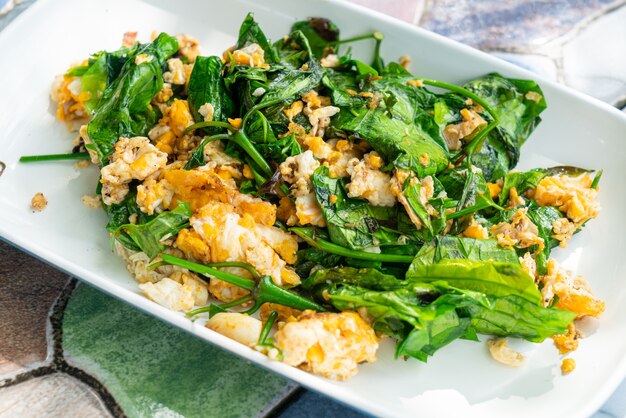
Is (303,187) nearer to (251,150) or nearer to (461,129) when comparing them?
(251,150)

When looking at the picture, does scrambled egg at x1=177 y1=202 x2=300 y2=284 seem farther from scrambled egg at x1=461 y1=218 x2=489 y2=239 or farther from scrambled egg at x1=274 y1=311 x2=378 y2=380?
scrambled egg at x1=461 y1=218 x2=489 y2=239

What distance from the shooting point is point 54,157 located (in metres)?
3.50

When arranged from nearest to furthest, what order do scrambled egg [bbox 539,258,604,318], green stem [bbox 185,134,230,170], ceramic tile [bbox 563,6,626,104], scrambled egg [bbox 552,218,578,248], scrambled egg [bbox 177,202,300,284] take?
scrambled egg [bbox 177,202,300,284], scrambled egg [bbox 539,258,604,318], green stem [bbox 185,134,230,170], scrambled egg [bbox 552,218,578,248], ceramic tile [bbox 563,6,626,104]

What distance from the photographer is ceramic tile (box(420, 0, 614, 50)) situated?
16.2 feet

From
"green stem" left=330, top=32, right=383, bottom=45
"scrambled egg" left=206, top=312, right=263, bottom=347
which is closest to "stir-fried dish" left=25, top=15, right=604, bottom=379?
"scrambled egg" left=206, top=312, right=263, bottom=347

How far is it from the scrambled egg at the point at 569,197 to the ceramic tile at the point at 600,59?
1.33 meters

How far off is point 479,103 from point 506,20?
5.77 feet

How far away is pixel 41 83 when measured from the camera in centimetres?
371

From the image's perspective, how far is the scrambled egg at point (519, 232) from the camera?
3.18 meters

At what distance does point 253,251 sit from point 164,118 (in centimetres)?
89

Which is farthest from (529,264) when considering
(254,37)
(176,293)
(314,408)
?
(254,37)

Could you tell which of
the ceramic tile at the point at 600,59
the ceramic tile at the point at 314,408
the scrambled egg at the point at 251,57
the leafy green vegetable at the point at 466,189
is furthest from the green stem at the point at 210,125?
the ceramic tile at the point at 600,59

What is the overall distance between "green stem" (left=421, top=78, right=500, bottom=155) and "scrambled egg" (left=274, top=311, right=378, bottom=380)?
111 centimetres

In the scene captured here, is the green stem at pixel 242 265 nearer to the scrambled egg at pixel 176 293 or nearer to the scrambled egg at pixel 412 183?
the scrambled egg at pixel 176 293
